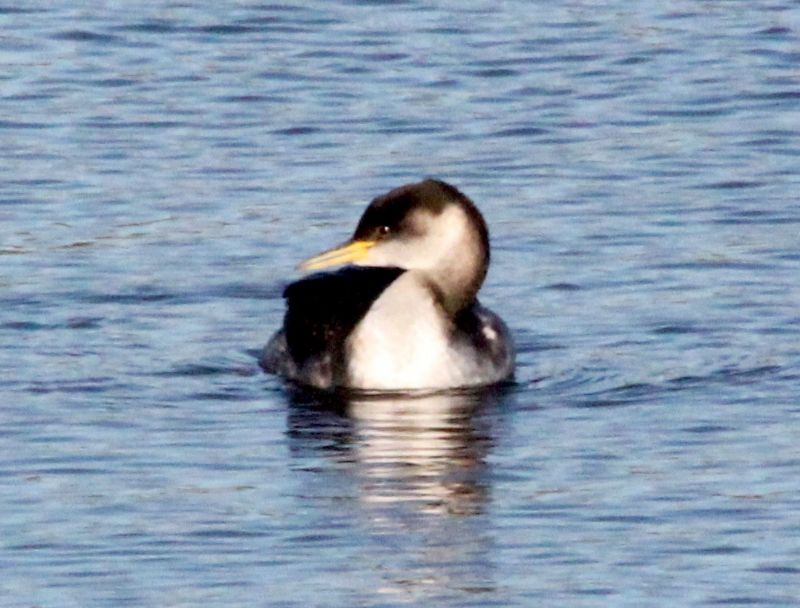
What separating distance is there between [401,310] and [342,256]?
1.37 feet

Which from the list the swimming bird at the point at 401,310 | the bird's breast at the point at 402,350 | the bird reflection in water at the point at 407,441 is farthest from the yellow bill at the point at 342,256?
the bird reflection in water at the point at 407,441

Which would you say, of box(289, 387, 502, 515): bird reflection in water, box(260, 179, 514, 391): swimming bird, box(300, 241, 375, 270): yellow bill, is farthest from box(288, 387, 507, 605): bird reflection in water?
box(300, 241, 375, 270): yellow bill

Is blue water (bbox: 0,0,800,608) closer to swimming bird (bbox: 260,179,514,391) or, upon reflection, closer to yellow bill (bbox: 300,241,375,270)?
swimming bird (bbox: 260,179,514,391)

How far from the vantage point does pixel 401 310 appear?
1438 cm

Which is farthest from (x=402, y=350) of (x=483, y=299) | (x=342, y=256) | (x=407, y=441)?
(x=483, y=299)

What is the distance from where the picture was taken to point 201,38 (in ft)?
74.1

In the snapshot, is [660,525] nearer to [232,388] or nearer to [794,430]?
[794,430]

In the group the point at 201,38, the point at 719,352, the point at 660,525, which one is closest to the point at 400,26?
the point at 201,38

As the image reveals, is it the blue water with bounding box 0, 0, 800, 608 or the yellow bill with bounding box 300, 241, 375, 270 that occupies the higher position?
the yellow bill with bounding box 300, 241, 375, 270

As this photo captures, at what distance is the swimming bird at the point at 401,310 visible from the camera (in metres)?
14.3

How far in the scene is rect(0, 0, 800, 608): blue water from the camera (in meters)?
11.1

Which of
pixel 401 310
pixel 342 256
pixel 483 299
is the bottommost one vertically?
pixel 483 299

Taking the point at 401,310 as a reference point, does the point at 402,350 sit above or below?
below

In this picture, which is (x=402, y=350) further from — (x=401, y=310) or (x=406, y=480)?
(x=406, y=480)
